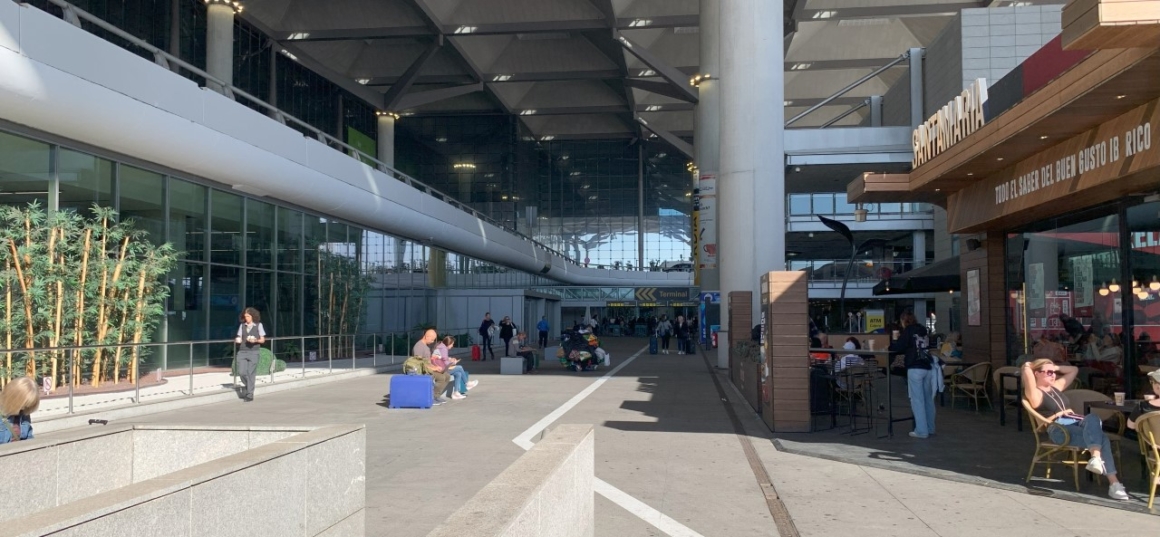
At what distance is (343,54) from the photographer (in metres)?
46.5

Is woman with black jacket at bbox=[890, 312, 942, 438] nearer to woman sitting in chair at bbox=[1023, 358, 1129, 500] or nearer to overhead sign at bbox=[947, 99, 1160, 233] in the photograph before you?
woman sitting in chair at bbox=[1023, 358, 1129, 500]

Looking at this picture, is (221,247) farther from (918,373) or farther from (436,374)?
(918,373)

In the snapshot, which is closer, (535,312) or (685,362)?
(685,362)

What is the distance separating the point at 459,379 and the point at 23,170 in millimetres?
8436

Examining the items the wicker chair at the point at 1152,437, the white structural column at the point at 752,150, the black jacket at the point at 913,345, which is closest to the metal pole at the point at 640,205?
the white structural column at the point at 752,150

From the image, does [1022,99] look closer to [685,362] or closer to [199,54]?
[685,362]

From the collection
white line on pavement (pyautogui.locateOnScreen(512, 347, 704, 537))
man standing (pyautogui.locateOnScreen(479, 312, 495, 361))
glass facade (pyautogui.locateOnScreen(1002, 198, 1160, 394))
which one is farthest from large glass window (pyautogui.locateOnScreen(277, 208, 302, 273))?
glass facade (pyautogui.locateOnScreen(1002, 198, 1160, 394))

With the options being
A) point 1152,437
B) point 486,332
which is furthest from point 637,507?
point 486,332

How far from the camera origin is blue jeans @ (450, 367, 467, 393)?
17.1 m

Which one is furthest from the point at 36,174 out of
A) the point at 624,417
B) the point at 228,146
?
the point at 624,417

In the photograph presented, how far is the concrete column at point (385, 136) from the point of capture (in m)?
48.1

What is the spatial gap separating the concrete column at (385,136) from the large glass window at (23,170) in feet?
102

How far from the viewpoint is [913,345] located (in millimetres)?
11633

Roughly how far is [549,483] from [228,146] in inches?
728
